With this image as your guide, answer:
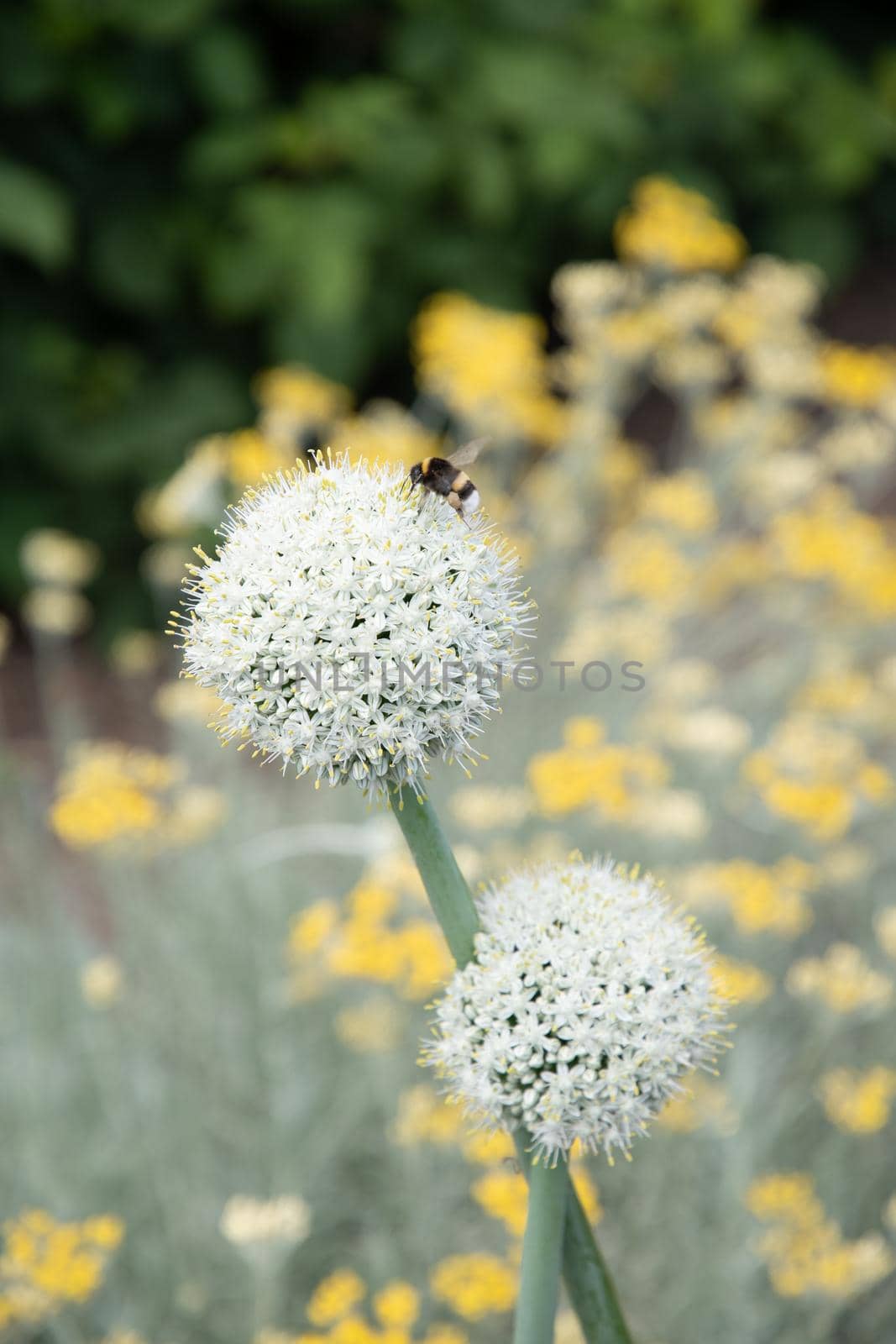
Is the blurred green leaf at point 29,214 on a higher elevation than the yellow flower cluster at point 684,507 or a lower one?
higher

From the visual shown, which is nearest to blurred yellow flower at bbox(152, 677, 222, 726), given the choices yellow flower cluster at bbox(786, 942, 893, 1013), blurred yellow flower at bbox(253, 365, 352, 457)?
blurred yellow flower at bbox(253, 365, 352, 457)

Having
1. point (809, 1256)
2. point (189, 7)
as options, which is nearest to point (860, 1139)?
point (809, 1256)

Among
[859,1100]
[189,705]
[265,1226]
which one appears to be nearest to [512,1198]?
[265,1226]

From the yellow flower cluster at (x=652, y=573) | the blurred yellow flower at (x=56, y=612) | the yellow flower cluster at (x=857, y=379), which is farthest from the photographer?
the blurred yellow flower at (x=56, y=612)

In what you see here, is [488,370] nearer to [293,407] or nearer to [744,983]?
[293,407]

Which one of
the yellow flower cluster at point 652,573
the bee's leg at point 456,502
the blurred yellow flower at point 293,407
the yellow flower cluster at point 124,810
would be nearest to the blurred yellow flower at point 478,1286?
the yellow flower cluster at point 124,810

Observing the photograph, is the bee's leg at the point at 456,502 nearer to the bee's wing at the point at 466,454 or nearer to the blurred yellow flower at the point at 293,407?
the bee's wing at the point at 466,454

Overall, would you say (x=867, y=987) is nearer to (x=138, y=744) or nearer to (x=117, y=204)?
(x=138, y=744)

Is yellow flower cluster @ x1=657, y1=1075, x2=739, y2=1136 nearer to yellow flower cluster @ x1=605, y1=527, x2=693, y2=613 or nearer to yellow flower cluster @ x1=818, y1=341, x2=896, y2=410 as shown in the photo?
yellow flower cluster @ x1=605, y1=527, x2=693, y2=613
